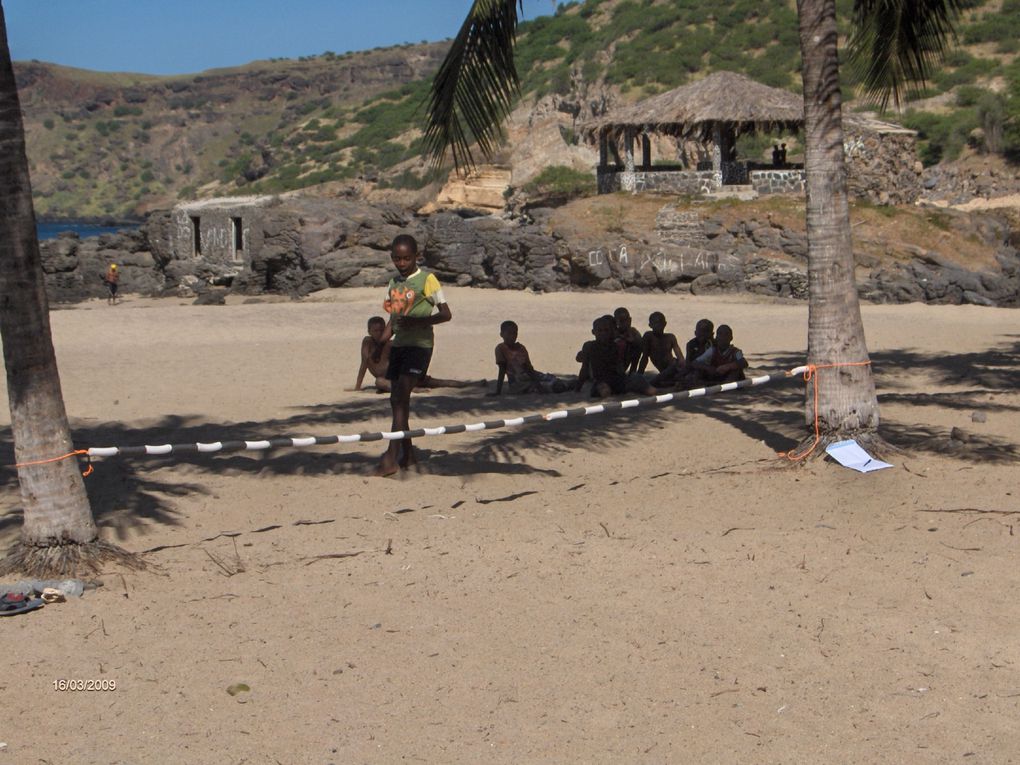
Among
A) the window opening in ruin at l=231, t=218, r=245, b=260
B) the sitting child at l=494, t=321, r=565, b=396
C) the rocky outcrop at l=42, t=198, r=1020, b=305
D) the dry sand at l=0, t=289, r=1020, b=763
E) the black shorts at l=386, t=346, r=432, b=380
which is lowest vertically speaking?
the dry sand at l=0, t=289, r=1020, b=763

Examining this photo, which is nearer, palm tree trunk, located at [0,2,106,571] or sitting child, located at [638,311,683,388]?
palm tree trunk, located at [0,2,106,571]

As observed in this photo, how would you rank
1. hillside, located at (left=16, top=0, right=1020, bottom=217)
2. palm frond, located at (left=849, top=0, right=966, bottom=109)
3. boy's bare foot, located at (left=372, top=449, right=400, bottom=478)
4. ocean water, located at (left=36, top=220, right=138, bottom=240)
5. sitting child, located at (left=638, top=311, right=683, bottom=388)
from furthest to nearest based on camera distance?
ocean water, located at (left=36, top=220, right=138, bottom=240)
hillside, located at (left=16, top=0, right=1020, bottom=217)
sitting child, located at (left=638, top=311, right=683, bottom=388)
palm frond, located at (left=849, top=0, right=966, bottom=109)
boy's bare foot, located at (left=372, top=449, right=400, bottom=478)

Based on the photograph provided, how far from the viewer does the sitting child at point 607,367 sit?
1048cm

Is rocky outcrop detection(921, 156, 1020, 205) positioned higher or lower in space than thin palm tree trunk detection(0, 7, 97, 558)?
higher

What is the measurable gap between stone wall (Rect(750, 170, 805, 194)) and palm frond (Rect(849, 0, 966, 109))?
54.0 ft

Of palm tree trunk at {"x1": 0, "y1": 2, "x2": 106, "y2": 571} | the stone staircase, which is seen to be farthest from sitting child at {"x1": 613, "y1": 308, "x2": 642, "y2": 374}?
the stone staircase

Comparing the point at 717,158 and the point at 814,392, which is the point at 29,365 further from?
the point at 717,158

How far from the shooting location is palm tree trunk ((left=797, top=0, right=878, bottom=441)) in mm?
7219

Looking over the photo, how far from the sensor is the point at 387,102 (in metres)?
76.8

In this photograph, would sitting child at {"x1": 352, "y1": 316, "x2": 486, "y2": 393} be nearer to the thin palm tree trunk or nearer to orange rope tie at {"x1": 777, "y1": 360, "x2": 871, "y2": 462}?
orange rope tie at {"x1": 777, "y1": 360, "x2": 871, "y2": 462}

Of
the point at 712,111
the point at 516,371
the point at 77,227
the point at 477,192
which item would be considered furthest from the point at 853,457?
the point at 77,227

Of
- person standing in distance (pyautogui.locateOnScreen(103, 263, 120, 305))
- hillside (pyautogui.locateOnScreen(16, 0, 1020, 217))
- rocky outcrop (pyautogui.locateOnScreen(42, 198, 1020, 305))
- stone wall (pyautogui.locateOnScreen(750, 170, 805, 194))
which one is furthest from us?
hillside (pyautogui.locateOnScreen(16, 0, 1020, 217))
